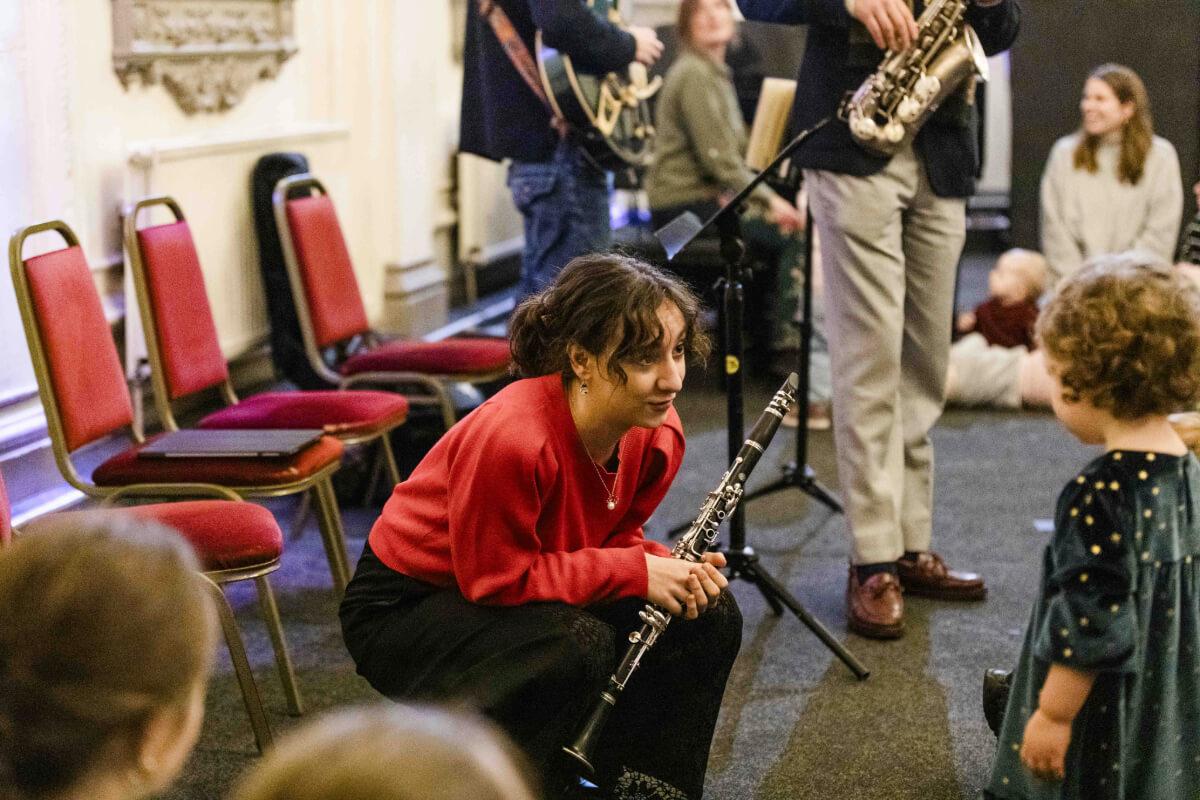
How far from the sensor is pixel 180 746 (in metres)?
1.11

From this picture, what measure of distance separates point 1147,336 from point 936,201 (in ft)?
4.27

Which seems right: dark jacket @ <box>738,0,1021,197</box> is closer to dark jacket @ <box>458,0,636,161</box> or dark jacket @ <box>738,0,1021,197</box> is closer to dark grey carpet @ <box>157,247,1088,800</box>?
dark jacket @ <box>458,0,636,161</box>

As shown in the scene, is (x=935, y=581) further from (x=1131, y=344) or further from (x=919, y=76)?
(x=1131, y=344)

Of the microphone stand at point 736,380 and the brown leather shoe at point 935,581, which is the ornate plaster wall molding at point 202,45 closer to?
the microphone stand at point 736,380

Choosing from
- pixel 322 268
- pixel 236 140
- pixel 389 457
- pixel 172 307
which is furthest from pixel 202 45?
pixel 389 457

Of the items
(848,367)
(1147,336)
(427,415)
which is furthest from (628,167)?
A: (1147,336)

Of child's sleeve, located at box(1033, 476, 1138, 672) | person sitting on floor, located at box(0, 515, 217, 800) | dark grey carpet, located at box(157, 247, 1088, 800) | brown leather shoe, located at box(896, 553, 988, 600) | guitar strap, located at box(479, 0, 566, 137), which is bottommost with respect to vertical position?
dark grey carpet, located at box(157, 247, 1088, 800)

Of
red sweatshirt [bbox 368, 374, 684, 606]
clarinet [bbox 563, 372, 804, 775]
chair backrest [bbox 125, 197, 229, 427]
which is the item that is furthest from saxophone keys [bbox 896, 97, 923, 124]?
chair backrest [bbox 125, 197, 229, 427]

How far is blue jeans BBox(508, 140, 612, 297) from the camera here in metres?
3.81

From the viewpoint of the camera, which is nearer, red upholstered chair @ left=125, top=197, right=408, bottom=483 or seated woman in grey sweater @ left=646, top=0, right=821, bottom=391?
red upholstered chair @ left=125, top=197, right=408, bottom=483

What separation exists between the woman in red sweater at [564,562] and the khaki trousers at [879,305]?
2.80 feet

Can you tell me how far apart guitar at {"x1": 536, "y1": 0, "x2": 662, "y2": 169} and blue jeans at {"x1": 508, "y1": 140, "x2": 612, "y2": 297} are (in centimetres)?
6

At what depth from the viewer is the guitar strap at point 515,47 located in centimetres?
379

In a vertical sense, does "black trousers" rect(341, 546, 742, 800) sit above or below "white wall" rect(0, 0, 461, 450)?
below
